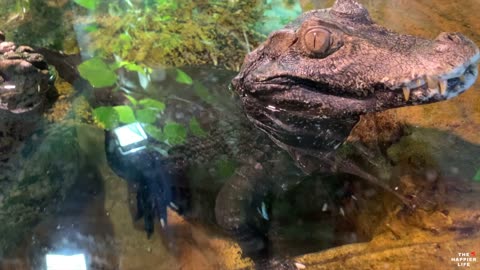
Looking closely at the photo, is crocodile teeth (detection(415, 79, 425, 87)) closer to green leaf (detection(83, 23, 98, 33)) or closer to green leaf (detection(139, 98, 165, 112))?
green leaf (detection(139, 98, 165, 112))

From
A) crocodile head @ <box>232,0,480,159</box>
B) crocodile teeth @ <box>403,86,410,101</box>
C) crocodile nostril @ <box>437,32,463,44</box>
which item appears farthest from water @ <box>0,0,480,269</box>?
crocodile nostril @ <box>437,32,463,44</box>

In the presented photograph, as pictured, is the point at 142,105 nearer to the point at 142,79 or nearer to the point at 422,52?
the point at 142,79

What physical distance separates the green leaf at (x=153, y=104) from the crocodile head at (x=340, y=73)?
817 millimetres

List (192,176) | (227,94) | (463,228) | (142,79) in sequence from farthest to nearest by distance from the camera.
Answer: (142,79) → (227,94) → (192,176) → (463,228)

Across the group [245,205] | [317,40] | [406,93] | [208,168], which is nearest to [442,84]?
[406,93]

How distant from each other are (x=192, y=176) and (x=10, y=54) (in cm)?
142

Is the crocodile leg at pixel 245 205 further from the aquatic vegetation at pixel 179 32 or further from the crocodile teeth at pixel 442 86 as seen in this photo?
the crocodile teeth at pixel 442 86

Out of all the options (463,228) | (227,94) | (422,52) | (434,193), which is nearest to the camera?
(422,52)

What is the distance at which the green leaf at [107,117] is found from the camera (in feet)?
9.33

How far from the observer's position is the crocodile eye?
1.77 meters

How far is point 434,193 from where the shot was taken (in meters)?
1.92

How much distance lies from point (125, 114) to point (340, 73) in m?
1.61

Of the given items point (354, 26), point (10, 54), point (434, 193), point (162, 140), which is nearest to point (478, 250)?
point (434, 193)

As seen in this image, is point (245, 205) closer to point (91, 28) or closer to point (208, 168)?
point (208, 168)
